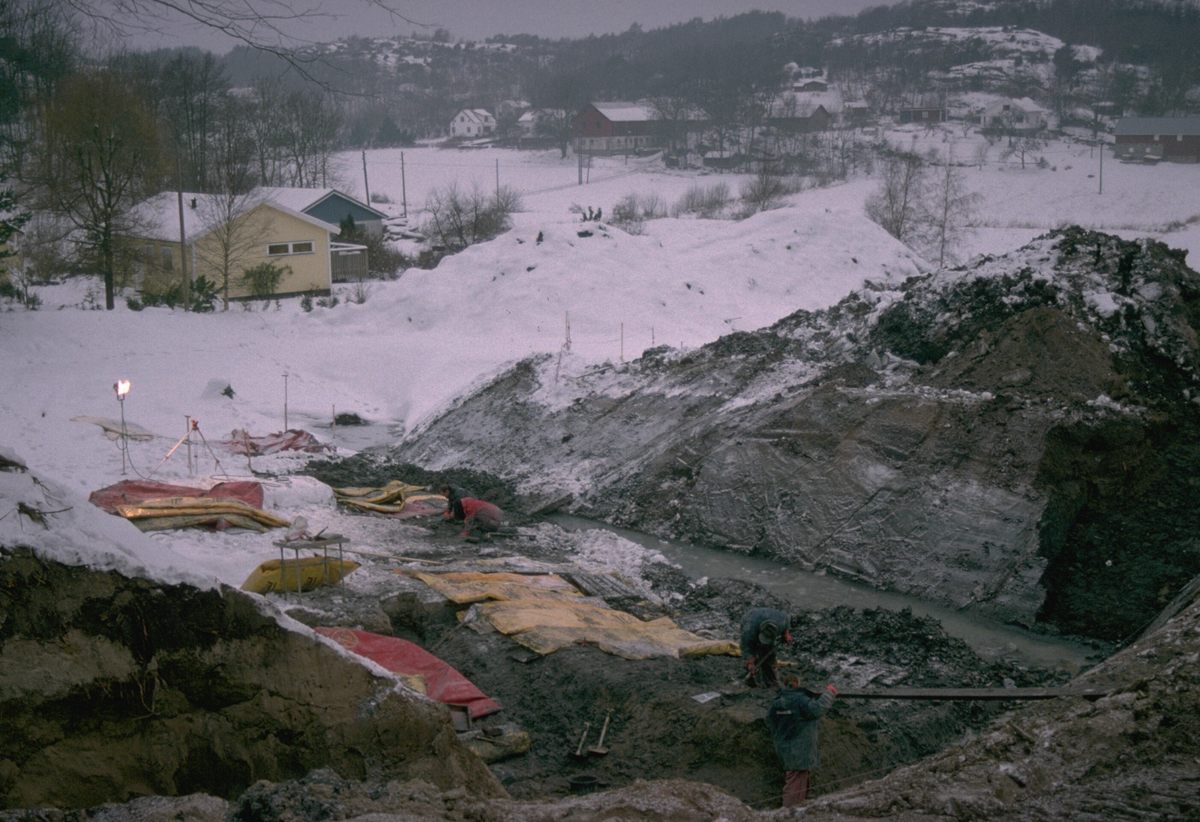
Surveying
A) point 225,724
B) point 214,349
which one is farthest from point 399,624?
point 214,349

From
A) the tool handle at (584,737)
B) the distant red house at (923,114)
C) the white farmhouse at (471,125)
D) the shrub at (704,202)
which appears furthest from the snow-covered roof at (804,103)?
the tool handle at (584,737)

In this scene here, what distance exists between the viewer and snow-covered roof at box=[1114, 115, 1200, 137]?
43.0 m

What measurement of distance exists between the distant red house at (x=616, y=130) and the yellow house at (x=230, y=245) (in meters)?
44.1

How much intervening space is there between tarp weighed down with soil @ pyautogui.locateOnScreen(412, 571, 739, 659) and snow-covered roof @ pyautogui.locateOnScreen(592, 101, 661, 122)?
68.1 metres

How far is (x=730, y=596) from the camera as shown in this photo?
11688 millimetres

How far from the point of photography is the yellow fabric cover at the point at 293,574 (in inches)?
390

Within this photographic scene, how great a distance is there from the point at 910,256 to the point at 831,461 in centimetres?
2242

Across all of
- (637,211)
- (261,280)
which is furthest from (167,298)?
(637,211)

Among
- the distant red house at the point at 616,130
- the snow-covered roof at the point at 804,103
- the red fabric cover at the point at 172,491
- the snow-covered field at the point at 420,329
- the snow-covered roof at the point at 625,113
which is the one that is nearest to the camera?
the red fabric cover at the point at 172,491

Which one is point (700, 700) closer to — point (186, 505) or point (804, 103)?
point (186, 505)

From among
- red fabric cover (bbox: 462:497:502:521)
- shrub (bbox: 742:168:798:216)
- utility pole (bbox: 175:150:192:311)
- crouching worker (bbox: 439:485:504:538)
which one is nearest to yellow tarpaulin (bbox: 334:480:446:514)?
crouching worker (bbox: 439:485:504:538)

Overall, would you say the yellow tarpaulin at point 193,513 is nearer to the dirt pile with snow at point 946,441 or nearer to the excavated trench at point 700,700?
the excavated trench at point 700,700

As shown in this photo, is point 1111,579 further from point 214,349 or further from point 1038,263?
point 214,349

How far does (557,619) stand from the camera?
9.84 meters
